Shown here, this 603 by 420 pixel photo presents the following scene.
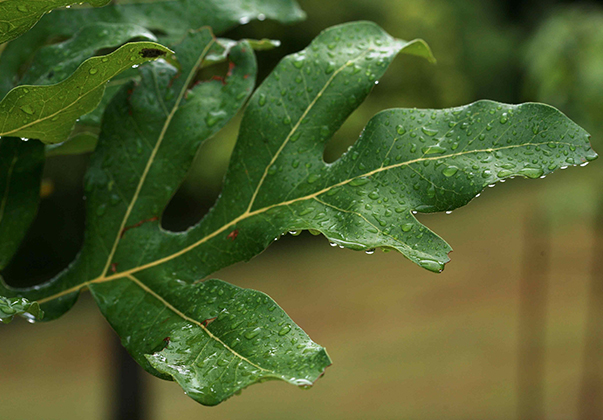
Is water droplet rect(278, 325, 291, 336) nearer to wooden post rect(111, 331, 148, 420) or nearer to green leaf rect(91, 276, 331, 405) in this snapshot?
green leaf rect(91, 276, 331, 405)

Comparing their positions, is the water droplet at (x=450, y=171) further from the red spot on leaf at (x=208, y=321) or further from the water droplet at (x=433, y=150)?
the red spot on leaf at (x=208, y=321)

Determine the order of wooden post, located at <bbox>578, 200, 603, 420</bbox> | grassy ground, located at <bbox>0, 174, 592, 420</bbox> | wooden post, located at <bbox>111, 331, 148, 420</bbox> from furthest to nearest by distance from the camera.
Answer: grassy ground, located at <bbox>0, 174, 592, 420</bbox> < wooden post, located at <bbox>578, 200, 603, 420</bbox> < wooden post, located at <bbox>111, 331, 148, 420</bbox>

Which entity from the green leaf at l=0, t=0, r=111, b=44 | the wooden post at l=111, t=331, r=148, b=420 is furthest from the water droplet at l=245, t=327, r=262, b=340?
the wooden post at l=111, t=331, r=148, b=420

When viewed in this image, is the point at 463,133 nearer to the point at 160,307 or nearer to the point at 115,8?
the point at 160,307

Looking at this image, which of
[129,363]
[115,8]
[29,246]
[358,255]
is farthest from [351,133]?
[115,8]

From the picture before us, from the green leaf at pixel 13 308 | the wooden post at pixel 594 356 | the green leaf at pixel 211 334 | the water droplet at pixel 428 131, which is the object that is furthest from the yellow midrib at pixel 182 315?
the wooden post at pixel 594 356
